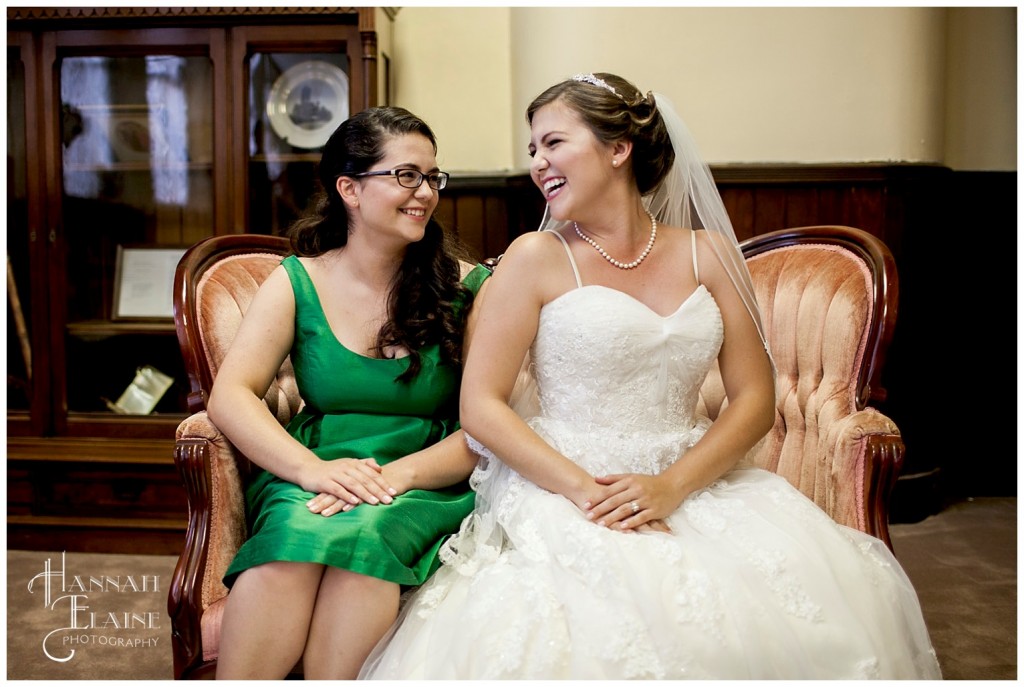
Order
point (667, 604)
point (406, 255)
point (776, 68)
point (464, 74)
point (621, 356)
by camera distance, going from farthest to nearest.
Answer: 1. point (464, 74)
2. point (776, 68)
3. point (406, 255)
4. point (621, 356)
5. point (667, 604)

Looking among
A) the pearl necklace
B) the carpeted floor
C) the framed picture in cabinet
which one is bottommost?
the carpeted floor

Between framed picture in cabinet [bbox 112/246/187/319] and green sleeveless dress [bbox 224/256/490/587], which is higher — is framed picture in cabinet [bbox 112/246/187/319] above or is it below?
above

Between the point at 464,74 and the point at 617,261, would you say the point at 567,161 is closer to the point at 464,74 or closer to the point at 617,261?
the point at 617,261

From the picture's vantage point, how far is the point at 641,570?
4.70 ft

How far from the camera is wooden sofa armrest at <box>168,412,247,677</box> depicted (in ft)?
5.58

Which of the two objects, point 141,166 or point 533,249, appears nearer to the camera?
point 533,249

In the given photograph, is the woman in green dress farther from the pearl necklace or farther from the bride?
the pearl necklace

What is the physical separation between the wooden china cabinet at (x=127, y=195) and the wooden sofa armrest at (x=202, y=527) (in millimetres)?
1598

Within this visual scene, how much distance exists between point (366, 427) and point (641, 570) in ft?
2.28

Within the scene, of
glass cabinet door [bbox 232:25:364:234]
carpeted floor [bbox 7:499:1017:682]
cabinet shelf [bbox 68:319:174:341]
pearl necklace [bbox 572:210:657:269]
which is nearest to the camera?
pearl necklace [bbox 572:210:657:269]

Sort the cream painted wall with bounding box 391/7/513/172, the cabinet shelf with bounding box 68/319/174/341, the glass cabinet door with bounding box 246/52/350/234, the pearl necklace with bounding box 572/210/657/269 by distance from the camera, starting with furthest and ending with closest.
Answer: the cream painted wall with bounding box 391/7/513/172 < the cabinet shelf with bounding box 68/319/174/341 < the glass cabinet door with bounding box 246/52/350/234 < the pearl necklace with bounding box 572/210/657/269

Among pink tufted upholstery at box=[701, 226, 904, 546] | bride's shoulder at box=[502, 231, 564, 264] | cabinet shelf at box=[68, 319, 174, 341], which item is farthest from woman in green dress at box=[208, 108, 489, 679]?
→ cabinet shelf at box=[68, 319, 174, 341]

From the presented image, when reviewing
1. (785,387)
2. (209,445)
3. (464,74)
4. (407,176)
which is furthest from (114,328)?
(785,387)

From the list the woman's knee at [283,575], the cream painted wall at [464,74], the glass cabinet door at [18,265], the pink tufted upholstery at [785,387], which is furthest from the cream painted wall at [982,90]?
the glass cabinet door at [18,265]
